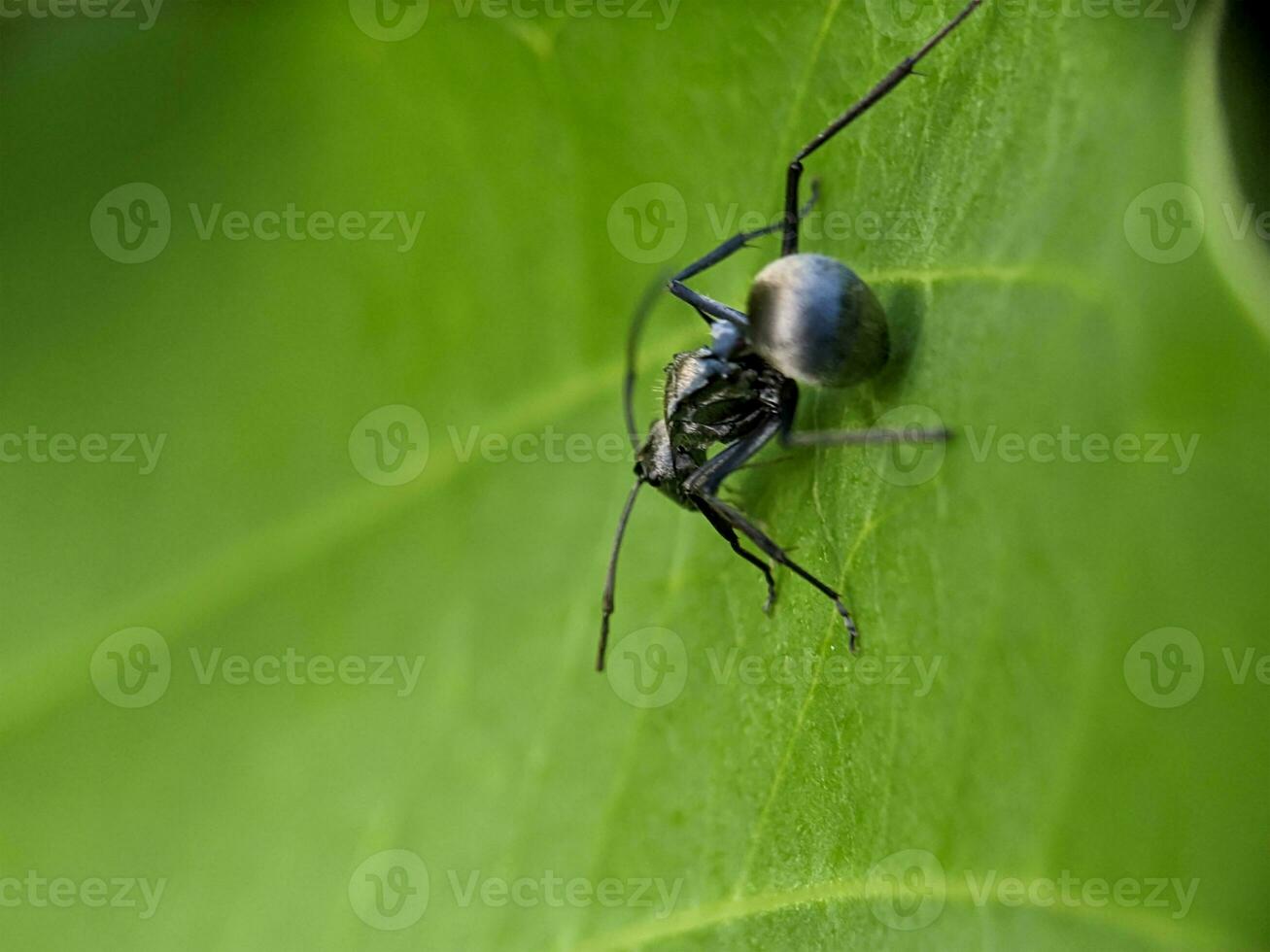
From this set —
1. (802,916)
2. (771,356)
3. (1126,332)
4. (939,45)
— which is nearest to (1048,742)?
(1126,332)

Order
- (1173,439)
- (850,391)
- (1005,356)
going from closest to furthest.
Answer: (1173,439) < (1005,356) < (850,391)

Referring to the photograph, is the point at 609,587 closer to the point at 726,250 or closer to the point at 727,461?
the point at 727,461

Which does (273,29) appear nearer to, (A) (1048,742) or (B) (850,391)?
(B) (850,391)

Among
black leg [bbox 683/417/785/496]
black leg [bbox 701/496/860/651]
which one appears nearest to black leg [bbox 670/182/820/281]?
black leg [bbox 683/417/785/496]

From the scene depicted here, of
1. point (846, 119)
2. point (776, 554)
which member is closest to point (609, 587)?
point (776, 554)

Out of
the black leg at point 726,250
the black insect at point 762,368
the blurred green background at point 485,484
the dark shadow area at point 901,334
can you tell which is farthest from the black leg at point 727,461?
the dark shadow area at point 901,334

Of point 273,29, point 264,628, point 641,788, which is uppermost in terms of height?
point 273,29

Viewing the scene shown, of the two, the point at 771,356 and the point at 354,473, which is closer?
the point at 771,356
